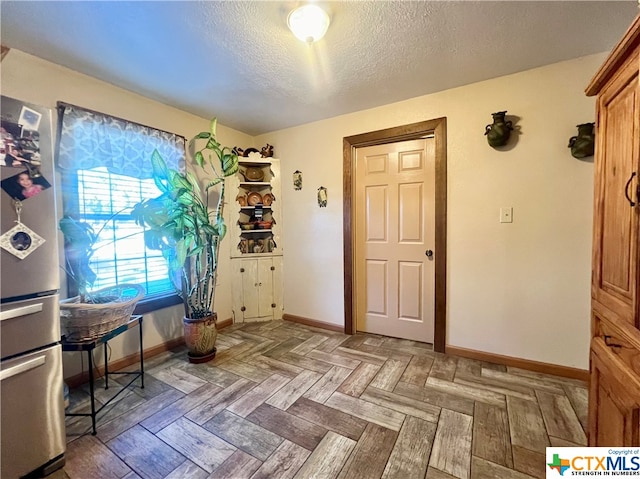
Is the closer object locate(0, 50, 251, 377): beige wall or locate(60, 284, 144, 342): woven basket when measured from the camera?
locate(60, 284, 144, 342): woven basket

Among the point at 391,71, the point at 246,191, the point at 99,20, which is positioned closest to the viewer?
the point at 99,20

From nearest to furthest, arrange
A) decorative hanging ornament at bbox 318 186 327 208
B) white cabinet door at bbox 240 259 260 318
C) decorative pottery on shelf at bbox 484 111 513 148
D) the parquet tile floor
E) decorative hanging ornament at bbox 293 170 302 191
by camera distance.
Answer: the parquet tile floor → decorative pottery on shelf at bbox 484 111 513 148 → decorative hanging ornament at bbox 318 186 327 208 → decorative hanging ornament at bbox 293 170 302 191 → white cabinet door at bbox 240 259 260 318

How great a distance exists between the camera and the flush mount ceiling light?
138 cm

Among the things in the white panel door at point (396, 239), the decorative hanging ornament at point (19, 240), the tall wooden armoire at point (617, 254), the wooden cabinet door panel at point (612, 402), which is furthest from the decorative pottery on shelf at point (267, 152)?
the wooden cabinet door panel at point (612, 402)

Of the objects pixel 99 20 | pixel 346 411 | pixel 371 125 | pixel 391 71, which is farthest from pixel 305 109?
pixel 346 411

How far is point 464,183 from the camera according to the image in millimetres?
2291

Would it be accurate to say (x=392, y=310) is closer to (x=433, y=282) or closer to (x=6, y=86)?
(x=433, y=282)

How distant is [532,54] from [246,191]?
295 centimetres

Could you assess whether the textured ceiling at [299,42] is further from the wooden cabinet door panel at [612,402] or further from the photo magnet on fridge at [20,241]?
the wooden cabinet door panel at [612,402]

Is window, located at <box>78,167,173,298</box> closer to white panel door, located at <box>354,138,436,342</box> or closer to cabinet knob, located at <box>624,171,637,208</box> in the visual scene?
white panel door, located at <box>354,138,436,342</box>

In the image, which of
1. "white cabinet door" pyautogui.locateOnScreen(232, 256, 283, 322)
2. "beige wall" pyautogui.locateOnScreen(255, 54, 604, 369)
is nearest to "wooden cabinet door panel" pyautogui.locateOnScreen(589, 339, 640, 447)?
"beige wall" pyautogui.locateOnScreen(255, 54, 604, 369)

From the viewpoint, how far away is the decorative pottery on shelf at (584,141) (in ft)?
5.94

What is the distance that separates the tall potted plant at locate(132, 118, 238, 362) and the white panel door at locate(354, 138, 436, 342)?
1435 mm

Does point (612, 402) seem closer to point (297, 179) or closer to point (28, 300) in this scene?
point (28, 300)
